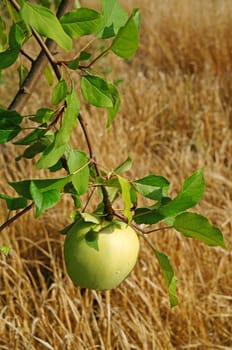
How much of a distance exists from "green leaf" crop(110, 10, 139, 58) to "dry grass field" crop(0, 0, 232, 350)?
3.07 ft

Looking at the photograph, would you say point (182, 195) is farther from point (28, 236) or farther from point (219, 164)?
point (219, 164)

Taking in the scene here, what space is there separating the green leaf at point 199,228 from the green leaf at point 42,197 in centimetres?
11

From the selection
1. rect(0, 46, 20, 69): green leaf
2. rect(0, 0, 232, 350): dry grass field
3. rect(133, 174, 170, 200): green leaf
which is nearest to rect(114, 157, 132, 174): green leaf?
rect(133, 174, 170, 200): green leaf

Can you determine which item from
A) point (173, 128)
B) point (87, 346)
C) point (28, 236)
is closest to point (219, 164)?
point (173, 128)

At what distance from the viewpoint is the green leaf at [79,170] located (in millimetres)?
508

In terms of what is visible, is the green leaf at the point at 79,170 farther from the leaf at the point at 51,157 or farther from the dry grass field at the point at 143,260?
the dry grass field at the point at 143,260

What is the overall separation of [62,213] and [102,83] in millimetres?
1505

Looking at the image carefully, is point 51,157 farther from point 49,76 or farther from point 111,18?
point 49,76

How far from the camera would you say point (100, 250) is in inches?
21.7

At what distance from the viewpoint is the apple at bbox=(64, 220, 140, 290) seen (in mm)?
542

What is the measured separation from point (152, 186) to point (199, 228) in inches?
2.1

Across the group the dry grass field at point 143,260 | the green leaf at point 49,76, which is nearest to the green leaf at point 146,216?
the green leaf at point 49,76

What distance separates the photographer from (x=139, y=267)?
171cm

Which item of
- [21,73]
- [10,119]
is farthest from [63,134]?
[21,73]
